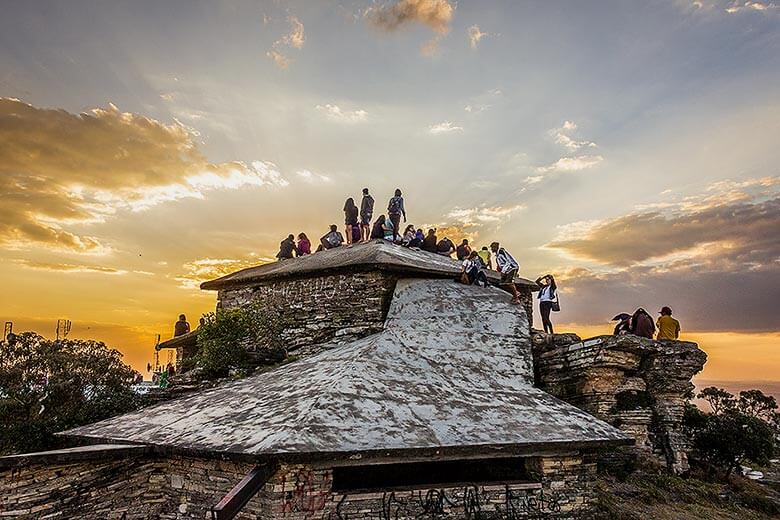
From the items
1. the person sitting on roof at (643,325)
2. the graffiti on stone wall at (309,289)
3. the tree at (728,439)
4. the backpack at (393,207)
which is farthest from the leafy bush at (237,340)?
the tree at (728,439)

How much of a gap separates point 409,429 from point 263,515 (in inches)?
94.8

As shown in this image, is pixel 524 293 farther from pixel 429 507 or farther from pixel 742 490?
pixel 429 507

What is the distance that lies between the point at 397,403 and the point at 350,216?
35.8 ft

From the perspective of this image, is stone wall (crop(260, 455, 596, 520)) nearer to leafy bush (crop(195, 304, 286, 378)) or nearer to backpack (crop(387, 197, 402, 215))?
leafy bush (crop(195, 304, 286, 378))

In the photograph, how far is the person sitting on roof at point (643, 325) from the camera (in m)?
12.7

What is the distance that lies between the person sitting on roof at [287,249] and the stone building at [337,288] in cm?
296

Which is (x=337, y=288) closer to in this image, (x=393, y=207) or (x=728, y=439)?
(x=393, y=207)

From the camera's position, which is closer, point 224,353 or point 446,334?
point 446,334

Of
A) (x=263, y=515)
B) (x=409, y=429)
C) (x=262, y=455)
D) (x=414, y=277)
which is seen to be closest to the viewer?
(x=262, y=455)

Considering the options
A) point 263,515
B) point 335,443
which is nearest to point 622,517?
point 335,443

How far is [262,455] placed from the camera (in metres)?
6.81

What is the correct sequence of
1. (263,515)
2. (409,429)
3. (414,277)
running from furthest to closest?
1. (414,277)
2. (409,429)
3. (263,515)

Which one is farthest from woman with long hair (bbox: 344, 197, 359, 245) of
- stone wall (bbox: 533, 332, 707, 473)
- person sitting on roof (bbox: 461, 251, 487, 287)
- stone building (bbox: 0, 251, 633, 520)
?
stone wall (bbox: 533, 332, 707, 473)

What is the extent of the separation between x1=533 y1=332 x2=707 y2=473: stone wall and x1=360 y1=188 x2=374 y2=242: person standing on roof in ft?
27.6
